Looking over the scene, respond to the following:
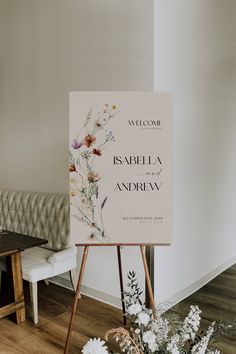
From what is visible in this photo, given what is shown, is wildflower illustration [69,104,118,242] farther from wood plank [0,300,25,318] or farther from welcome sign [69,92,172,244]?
wood plank [0,300,25,318]

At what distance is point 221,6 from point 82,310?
136 inches

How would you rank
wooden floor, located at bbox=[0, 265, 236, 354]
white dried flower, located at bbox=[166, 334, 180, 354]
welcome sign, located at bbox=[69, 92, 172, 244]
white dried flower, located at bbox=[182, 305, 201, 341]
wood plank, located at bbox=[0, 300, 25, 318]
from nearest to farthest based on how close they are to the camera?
white dried flower, located at bbox=[166, 334, 180, 354] → white dried flower, located at bbox=[182, 305, 201, 341] → welcome sign, located at bbox=[69, 92, 172, 244] → wooden floor, located at bbox=[0, 265, 236, 354] → wood plank, located at bbox=[0, 300, 25, 318]

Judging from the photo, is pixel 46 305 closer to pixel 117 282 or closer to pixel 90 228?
pixel 117 282

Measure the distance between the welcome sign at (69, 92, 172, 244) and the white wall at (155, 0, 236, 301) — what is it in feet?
2.54

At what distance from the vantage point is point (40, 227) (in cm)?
361

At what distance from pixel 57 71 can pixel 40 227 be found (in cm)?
167

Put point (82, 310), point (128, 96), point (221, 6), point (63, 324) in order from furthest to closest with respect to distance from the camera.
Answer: point (221, 6), point (82, 310), point (63, 324), point (128, 96)

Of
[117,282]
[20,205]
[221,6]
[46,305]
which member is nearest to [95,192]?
[117,282]

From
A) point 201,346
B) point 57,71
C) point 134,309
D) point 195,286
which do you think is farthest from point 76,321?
point 57,71

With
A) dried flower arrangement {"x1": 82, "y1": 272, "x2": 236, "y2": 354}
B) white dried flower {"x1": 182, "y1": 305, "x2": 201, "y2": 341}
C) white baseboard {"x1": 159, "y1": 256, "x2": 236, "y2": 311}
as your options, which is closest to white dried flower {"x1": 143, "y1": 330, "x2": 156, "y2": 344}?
dried flower arrangement {"x1": 82, "y1": 272, "x2": 236, "y2": 354}

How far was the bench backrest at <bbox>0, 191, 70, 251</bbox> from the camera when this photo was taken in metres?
3.40

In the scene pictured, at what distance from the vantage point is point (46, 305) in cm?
320

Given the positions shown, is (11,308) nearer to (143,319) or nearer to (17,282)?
(17,282)

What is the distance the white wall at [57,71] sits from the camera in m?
2.91
